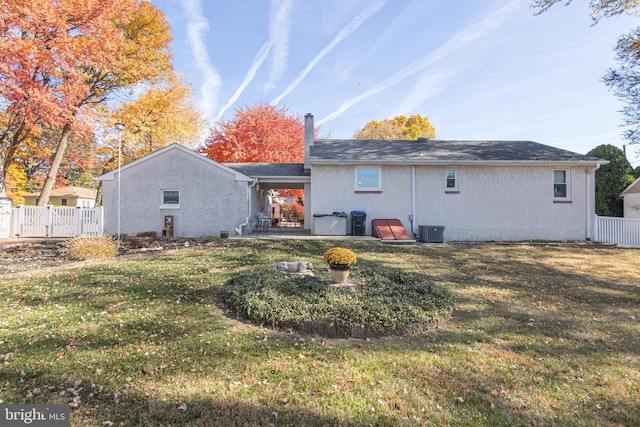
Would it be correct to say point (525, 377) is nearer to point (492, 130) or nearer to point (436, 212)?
point (436, 212)

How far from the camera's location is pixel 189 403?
251 cm

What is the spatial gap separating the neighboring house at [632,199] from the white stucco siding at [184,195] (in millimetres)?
22950

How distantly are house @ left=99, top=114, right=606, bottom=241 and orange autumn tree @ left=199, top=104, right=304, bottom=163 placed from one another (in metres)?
9.17

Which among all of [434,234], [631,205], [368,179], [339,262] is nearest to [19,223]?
[368,179]

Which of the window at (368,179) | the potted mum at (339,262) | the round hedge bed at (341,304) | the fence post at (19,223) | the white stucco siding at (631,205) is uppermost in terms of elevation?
the window at (368,179)

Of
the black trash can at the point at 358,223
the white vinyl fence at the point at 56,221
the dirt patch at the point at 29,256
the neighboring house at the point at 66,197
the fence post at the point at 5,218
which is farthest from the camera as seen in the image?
the neighboring house at the point at 66,197

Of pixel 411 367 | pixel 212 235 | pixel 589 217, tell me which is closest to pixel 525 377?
pixel 411 367

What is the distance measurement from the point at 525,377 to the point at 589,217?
50.0 ft

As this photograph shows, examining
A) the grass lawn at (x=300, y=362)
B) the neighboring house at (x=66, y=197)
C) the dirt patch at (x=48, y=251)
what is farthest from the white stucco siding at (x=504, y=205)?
the neighboring house at (x=66, y=197)

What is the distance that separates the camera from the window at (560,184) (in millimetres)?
14234

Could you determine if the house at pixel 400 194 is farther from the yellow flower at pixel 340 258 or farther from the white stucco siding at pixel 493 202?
the yellow flower at pixel 340 258

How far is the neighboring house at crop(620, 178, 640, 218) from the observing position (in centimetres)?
1789

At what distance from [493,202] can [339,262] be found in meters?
11.7

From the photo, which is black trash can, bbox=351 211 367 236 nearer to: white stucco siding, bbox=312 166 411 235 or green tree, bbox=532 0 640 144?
white stucco siding, bbox=312 166 411 235
